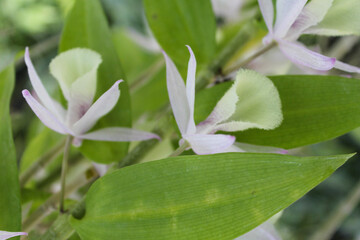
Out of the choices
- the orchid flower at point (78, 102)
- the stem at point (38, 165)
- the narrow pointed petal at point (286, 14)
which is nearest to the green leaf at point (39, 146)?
the stem at point (38, 165)

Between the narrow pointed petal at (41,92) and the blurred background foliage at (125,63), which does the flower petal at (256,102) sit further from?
the blurred background foliage at (125,63)

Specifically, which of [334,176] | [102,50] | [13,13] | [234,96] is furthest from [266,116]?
[13,13]

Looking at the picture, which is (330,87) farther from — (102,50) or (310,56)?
(102,50)

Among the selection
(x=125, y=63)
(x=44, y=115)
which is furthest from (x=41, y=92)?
(x=125, y=63)

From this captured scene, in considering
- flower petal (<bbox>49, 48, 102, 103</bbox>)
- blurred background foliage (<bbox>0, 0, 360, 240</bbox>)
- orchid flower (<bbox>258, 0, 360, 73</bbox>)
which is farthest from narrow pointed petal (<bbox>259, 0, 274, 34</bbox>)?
blurred background foliage (<bbox>0, 0, 360, 240</bbox>)

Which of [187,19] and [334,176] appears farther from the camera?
[334,176]
